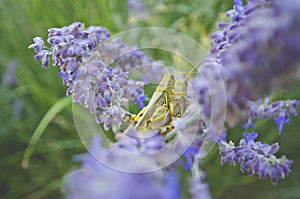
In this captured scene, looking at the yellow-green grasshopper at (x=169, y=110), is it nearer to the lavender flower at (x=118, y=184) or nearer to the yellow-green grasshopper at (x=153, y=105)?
the yellow-green grasshopper at (x=153, y=105)

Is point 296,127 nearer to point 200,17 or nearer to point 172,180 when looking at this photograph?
point 200,17

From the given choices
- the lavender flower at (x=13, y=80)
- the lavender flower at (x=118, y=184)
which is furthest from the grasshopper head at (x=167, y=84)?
the lavender flower at (x=13, y=80)

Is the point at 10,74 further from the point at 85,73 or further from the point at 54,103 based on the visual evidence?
the point at 85,73

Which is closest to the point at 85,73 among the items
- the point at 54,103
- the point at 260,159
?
the point at 260,159

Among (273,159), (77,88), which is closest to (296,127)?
(273,159)

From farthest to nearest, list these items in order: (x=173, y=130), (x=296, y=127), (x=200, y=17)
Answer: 1. (x=200, y=17)
2. (x=296, y=127)
3. (x=173, y=130)

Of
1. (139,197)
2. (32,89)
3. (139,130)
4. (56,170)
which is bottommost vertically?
(139,197)
